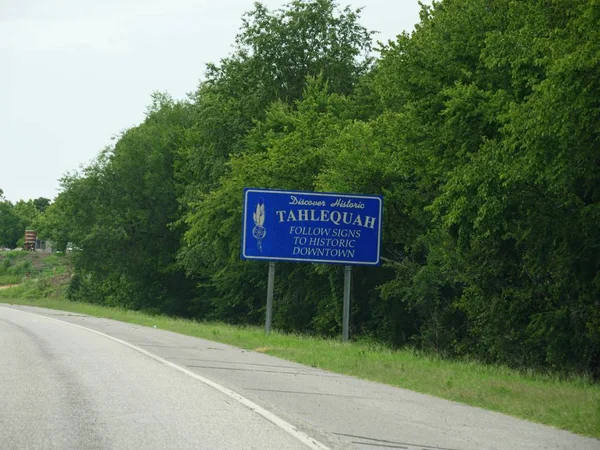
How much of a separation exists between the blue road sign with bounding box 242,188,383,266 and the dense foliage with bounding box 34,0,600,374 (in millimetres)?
2119

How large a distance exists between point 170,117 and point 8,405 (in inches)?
2308

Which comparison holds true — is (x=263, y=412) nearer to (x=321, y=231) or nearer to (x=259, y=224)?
(x=321, y=231)

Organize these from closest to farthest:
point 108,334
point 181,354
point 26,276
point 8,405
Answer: point 8,405 → point 181,354 → point 108,334 → point 26,276

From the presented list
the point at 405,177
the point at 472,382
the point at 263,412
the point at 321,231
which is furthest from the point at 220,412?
the point at 405,177

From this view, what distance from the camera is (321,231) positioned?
31875 millimetres

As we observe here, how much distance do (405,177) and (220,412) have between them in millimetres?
26231

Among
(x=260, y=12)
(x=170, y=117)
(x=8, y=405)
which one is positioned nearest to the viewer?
(x=8, y=405)

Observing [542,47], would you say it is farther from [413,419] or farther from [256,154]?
[256,154]

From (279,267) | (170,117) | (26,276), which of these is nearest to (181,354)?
(279,267)

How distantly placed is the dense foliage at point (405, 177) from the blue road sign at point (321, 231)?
6.95 ft

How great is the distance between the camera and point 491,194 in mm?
24188

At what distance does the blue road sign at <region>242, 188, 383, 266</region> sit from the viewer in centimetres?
3181

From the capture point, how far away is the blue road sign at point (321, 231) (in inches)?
1252

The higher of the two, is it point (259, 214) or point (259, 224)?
point (259, 214)
